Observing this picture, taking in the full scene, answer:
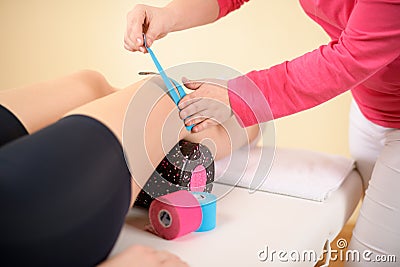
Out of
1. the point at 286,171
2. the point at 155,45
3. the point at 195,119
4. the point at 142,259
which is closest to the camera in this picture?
the point at 142,259

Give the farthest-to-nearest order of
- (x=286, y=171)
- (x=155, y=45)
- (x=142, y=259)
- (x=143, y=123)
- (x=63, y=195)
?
(x=155, y=45), (x=286, y=171), (x=143, y=123), (x=142, y=259), (x=63, y=195)

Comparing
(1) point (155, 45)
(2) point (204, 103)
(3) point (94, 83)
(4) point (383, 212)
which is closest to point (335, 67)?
(2) point (204, 103)

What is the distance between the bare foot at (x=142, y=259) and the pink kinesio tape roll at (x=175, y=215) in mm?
144

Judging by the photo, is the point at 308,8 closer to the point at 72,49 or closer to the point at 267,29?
the point at 267,29

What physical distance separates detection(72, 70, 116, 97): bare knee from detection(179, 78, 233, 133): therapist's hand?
19cm

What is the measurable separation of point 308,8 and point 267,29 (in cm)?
88

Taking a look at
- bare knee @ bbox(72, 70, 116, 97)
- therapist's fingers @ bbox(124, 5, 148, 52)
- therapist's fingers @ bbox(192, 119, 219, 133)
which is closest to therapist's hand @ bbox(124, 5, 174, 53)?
therapist's fingers @ bbox(124, 5, 148, 52)

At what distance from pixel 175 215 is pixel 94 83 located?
38 centimetres

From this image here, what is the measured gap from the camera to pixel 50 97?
1.16 m

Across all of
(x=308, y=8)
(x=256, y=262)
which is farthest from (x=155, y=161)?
(x=308, y=8)

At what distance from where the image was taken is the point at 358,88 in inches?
55.5

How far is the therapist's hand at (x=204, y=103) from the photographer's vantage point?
1.16 m

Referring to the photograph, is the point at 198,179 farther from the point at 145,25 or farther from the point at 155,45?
the point at 155,45

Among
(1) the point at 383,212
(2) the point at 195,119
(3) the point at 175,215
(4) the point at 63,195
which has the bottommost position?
(1) the point at 383,212
